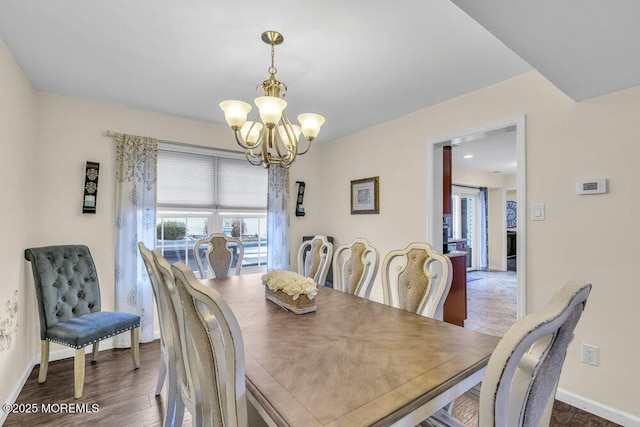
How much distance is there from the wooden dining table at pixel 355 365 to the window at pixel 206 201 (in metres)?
2.13

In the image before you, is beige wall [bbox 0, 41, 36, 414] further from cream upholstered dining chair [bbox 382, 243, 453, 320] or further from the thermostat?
the thermostat

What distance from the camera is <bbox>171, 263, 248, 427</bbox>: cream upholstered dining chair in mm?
825

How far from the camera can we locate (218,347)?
88 centimetres

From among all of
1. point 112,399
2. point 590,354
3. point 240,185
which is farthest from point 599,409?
point 240,185

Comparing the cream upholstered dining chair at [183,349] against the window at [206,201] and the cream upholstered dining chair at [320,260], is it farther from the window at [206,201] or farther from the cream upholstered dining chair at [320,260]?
the window at [206,201]

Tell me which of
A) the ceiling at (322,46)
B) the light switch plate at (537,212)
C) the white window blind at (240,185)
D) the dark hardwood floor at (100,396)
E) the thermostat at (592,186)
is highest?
the ceiling at (322,46)

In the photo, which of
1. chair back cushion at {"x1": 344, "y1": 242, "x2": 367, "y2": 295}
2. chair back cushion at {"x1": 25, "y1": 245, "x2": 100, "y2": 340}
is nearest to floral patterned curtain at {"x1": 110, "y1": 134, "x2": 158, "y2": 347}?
chair back cushion at {"x1": 25, "y1": 245, "x2": 100, "y2": 340}

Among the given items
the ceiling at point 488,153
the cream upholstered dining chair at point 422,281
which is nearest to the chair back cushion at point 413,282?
the cream upholstered dining chair at point 422,281

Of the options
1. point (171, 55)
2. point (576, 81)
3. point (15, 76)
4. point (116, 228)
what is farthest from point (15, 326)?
point (576, 81)

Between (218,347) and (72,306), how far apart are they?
2473 millimetres

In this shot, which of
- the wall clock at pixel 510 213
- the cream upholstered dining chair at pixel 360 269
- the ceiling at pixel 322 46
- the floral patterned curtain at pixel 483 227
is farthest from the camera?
the wall clock at pixel 510 213

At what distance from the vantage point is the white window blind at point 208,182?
3447 millimetres

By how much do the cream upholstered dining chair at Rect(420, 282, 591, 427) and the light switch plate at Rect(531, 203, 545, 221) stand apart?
6.11ft

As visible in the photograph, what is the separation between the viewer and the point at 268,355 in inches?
48.1
